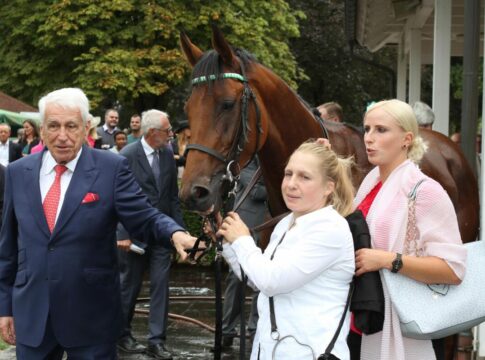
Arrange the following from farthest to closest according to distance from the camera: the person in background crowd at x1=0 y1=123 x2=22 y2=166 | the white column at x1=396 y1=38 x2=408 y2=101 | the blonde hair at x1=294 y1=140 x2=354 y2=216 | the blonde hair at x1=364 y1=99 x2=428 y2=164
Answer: the white column at x1=396 y1=38 x2=408 y2=101, the person in background crowd at x1=0 y1=123 x2=22 y2=166, the blonde hair at x1=364 y1=99 x2=428 y2=164, the blonde hair at x1=294 y1=140 x2=354 y2=216

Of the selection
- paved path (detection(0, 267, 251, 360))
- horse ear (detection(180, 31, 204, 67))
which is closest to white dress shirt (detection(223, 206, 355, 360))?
horse ear (detection(180, 31, 204, 67))

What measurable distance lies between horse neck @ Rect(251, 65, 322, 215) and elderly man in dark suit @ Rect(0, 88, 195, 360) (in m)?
0.90

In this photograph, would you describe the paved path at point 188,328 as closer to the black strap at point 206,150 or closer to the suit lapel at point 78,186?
the suit lapel at point 78,186

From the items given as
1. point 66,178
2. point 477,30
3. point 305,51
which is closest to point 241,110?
point 66,178

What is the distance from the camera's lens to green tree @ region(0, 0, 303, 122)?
2673 centimetres

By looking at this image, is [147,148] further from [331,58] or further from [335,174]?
[331,58]

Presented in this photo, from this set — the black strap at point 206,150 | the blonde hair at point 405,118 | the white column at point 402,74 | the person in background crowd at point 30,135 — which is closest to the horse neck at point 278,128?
the black strap at point 206,150

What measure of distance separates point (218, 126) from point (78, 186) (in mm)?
785

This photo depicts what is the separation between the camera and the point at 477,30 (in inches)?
268

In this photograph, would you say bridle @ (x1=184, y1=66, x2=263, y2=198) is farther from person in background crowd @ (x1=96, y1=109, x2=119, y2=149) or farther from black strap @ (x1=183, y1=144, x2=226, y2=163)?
person in background crowd @ (x1=96, y1=109, x2=119, y2=149)

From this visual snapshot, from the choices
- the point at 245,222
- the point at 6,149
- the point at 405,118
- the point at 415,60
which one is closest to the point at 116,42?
the point at 6,149

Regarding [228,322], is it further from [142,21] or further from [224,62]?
[142,21]

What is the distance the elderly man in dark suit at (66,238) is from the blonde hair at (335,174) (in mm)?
853

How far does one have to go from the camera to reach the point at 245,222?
7461 mm
